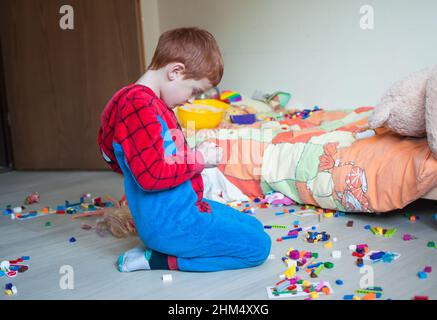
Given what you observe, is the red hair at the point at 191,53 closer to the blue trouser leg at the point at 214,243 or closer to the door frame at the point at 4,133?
the blue trouser leg at the point at 214,243

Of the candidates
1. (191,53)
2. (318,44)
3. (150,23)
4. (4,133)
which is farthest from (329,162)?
(4,133)

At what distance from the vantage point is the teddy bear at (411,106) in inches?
84.9

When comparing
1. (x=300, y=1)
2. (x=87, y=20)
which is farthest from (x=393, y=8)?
(x=87, y=20)

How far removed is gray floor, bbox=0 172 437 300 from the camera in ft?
5.66

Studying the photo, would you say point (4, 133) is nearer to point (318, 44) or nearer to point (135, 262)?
point (318, 44)

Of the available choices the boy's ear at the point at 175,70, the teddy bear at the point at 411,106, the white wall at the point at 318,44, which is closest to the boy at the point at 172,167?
the boy's ear at the point at 175,70

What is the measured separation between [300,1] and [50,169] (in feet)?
7.13

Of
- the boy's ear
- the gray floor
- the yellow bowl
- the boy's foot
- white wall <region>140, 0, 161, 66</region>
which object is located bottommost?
the gray floor

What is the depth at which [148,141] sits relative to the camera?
1.67m

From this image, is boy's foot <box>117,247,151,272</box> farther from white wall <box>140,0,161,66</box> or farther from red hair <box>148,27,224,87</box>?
white wall <box>140,0,161,66</box>

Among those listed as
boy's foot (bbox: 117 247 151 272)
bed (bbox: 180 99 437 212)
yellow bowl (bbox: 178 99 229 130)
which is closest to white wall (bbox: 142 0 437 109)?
bed (bbox: 180 99 437 212)

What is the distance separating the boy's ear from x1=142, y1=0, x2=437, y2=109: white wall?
1924mm
